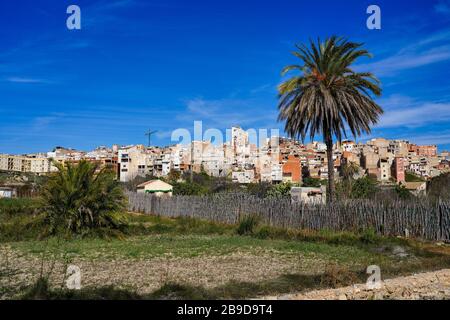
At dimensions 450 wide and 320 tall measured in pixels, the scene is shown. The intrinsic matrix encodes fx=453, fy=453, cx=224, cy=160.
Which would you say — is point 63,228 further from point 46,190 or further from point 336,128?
point 336,128

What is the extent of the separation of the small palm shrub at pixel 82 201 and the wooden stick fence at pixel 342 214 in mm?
2377

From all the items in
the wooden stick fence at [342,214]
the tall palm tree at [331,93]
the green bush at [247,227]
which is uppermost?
the tall palm tree at [331,93]

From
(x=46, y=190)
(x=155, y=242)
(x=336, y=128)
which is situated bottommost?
(x=155, y=242)

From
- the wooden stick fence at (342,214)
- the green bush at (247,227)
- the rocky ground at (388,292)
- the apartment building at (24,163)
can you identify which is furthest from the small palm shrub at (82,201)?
the apartment building at (24,163)

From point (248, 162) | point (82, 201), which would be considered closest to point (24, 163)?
point (248, 162)

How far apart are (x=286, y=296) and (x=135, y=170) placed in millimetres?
124963

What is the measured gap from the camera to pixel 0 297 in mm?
8062

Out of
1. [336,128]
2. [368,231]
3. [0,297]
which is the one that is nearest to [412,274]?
[368,231]

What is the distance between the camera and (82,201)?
19312mm

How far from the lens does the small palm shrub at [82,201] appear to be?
1905 cm

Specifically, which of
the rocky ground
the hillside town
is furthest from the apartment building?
the rocky ground

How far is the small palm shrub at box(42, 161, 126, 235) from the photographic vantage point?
19.0m

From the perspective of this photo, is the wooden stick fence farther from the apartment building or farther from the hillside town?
the apartment building

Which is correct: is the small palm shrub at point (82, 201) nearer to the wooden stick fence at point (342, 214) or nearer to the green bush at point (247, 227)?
the wooden stick fence at point (342, 214)
